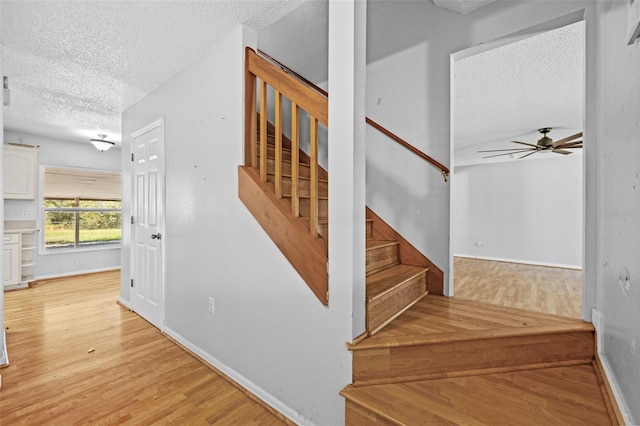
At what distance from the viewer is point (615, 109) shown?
1.21 m

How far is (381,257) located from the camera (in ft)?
7.06

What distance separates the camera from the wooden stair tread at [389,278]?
1.61 metres

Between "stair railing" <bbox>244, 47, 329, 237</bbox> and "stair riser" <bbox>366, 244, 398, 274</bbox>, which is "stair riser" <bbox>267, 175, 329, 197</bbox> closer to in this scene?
"stair railing" <bbox>244, 47, 329, 237</bbox>

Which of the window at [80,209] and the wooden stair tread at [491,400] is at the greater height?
the window at [80,209]

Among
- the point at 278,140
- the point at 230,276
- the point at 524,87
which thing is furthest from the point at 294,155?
the point at 524,87

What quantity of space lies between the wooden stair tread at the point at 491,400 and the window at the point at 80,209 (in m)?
6.02

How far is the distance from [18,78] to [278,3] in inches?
112

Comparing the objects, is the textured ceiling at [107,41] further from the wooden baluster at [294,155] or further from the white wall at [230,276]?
the wooden baluster at [294,155]

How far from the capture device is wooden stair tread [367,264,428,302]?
5.28 feet

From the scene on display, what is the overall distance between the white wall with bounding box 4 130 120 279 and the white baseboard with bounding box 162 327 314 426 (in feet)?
13.2

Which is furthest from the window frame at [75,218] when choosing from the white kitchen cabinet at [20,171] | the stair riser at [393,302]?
the stair riser at [393,302]

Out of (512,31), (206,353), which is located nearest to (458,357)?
(206,353)

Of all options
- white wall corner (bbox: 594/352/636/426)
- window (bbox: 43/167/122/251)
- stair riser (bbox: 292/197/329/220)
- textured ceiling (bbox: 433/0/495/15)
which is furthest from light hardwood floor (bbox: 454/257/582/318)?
window (bbox: 43/167/122/251)

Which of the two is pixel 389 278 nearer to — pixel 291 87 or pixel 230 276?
pixel 230 276
